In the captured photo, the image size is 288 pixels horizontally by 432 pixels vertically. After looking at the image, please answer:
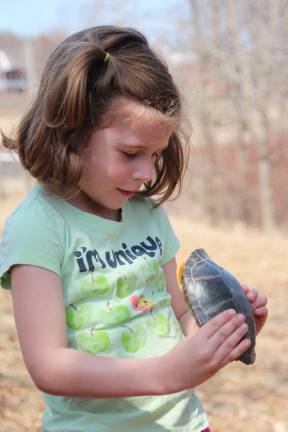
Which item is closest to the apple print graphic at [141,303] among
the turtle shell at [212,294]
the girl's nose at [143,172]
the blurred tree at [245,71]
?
the turtle shell at [212,294]

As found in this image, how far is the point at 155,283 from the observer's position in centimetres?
198

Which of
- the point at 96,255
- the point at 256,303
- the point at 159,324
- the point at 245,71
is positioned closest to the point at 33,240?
the point at 96,255

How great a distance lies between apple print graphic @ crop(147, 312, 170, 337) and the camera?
1894 millimetres

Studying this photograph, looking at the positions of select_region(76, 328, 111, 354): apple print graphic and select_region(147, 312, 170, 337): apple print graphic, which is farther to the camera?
select_region(147, 312, 170, 337): apple print graphic

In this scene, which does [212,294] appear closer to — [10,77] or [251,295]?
[251,295]

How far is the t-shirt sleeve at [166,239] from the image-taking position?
83.2 inches

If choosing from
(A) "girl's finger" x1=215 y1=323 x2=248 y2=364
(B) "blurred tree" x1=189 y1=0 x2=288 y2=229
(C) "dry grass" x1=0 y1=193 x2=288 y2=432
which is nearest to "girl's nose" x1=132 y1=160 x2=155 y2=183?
(A) "girl's finger" x1=215 y1=323 x2=248 y2=364

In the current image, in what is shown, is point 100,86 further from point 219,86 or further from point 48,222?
point 219,86

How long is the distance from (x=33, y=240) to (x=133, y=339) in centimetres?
38

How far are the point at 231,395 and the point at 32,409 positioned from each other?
124 centimetres

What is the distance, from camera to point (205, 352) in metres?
1.58

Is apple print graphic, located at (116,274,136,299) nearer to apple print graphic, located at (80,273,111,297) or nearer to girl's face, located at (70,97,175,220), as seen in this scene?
apple print graphic, located at (80,273,111,297)

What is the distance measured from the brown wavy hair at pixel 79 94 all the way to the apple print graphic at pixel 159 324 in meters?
0.41

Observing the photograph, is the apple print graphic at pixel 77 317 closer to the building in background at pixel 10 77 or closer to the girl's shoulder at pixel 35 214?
the girl's shoulder at pixel 35 214
